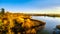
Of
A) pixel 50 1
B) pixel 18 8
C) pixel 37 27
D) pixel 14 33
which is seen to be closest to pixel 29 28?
pixel 37 27

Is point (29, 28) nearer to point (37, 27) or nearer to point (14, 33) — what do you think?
point (37, 27)

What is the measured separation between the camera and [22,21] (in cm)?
219

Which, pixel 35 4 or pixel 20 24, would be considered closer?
pixel 20 24

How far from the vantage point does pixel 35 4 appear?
91.4 inches

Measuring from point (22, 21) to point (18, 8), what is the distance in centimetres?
27

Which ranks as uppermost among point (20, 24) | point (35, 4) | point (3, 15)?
point (35, 4)

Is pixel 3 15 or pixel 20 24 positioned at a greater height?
pixel 3 15

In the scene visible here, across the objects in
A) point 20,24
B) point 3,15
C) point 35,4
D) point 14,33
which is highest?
point 35,4

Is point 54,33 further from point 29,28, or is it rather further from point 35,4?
point 35,4

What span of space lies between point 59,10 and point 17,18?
2.54 ft

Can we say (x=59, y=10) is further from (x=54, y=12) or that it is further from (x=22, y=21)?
(x=22, y=21)

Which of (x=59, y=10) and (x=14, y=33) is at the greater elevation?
(x=59, y=10)

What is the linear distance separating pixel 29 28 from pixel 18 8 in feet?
1.38

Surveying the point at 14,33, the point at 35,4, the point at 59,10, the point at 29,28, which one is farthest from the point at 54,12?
the point at 14,33
